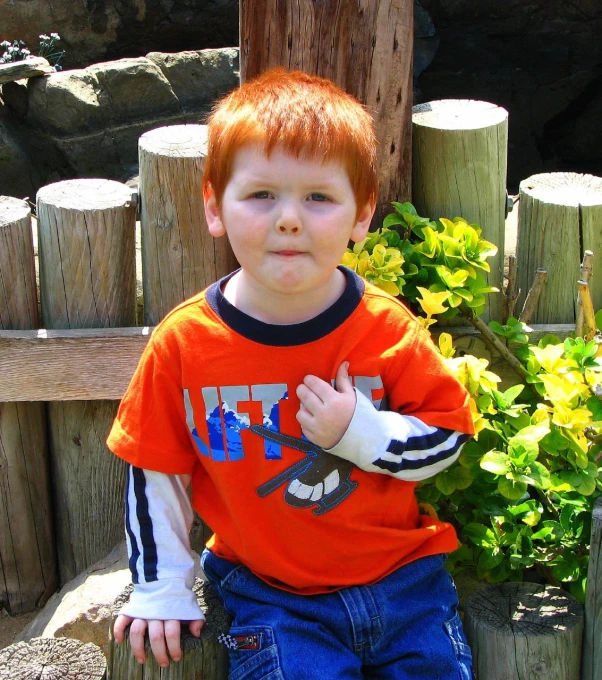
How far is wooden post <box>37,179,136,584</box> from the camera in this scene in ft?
8.61

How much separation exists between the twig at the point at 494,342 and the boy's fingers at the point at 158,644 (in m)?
1.26

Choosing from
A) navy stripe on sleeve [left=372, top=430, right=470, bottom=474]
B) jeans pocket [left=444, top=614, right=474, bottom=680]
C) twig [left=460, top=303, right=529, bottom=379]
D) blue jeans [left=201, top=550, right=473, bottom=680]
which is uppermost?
navy stripe on sleeve [left=372, top=430, right=470, bottom=474]

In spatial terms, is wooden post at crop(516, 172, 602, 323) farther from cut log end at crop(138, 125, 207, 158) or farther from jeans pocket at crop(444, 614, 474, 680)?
jeans pocket at crop(444, 614, 474, 680)

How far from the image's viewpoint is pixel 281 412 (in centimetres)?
190

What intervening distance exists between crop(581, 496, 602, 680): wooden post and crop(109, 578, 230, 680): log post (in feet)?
2.59

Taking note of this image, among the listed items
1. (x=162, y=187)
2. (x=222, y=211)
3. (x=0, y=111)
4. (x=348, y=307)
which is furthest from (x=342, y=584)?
(x=0, y=111)

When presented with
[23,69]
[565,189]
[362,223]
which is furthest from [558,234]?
[23,69]

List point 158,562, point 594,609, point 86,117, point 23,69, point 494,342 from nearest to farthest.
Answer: point 158,562, point 594,609, point 494,342, point 23,69, point 86,117

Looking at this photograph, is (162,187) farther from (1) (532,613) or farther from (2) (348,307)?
(1) (532,613)

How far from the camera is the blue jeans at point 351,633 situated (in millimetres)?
1860

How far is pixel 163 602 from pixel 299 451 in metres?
0.41

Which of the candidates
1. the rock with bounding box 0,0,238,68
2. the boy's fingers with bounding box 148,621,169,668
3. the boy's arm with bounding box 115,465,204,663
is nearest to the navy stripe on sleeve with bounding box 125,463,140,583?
the boy's arm with bounding box 115,465,204,663

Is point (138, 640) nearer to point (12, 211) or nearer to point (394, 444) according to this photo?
point (394, 444)

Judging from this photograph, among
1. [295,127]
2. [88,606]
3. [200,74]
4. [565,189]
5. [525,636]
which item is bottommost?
[88,606]
